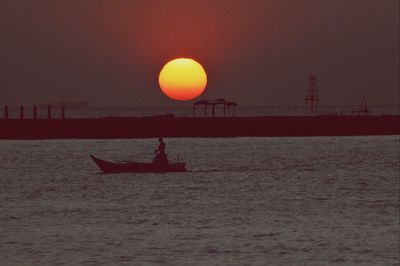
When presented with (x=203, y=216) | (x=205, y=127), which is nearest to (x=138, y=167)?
(x=203, y=216)

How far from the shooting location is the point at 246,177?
70.9m

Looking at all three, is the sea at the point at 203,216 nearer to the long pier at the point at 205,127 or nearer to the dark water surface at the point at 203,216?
the dark water surface at the point at 203,216

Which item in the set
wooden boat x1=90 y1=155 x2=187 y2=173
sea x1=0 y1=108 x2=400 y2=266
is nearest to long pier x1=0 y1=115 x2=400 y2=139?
sea x1=0 y1=108 x2=400 y2=266

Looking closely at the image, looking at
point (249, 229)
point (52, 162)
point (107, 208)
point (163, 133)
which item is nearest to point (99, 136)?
point (163, 133)

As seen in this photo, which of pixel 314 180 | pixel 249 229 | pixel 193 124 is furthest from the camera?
pixel 193 124

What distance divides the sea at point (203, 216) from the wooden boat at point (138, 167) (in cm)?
56

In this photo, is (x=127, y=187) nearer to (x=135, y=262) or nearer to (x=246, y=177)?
(x=246, y=177)

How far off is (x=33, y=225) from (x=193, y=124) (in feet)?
358

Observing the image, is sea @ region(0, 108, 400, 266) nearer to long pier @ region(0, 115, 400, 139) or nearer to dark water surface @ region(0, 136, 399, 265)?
dark water surface @ region(0, 136, 399, 265)

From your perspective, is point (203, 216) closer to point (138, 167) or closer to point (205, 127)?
point (138, 167)

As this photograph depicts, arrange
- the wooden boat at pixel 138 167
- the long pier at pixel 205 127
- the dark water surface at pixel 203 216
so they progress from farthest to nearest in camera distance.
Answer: the long pier at pixel 205 127 → the wooden boat at pixel 138 167 → the dark water surface at pixel 203 216

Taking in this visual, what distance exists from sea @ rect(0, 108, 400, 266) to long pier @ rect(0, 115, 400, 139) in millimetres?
64865

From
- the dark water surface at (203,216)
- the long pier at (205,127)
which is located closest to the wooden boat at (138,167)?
the dark water surface at (203,216)

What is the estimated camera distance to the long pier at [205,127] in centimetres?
14638
